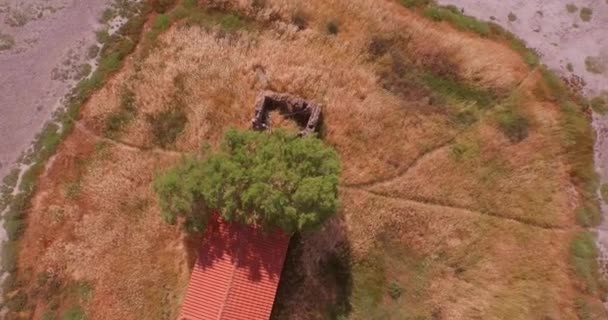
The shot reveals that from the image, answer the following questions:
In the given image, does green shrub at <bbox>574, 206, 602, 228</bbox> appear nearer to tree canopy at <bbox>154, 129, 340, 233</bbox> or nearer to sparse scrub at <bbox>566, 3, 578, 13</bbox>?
sparse scrub at <bbox>566, 3, 578, 13</bbox>

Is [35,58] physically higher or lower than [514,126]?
lower

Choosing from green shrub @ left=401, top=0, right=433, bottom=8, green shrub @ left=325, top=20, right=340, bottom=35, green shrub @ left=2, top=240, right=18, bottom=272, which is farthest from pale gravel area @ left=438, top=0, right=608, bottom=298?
green shrub @ left=2, top=240, right=18, bottom=272

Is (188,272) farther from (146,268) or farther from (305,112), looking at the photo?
(305,112)

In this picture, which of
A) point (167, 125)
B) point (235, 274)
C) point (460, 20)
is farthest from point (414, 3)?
point (235, 274)

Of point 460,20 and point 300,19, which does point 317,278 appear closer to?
point 300,19

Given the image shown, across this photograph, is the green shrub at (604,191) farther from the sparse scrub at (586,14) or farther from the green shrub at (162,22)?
the green shrub at (162,22)

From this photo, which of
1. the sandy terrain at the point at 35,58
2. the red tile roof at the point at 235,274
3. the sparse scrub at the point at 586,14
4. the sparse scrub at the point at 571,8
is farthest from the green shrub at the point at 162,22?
the sparse scrub at the point at 586,14
